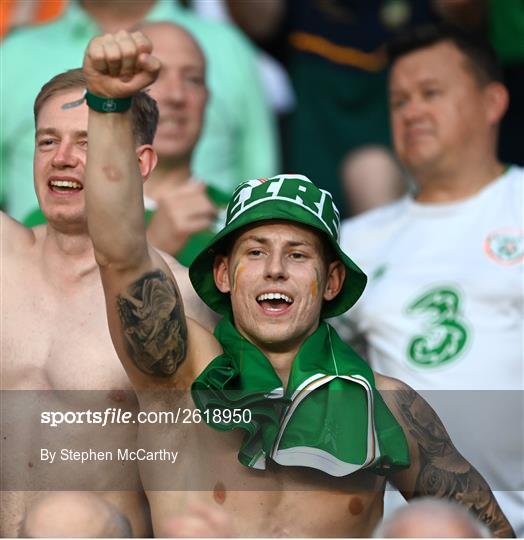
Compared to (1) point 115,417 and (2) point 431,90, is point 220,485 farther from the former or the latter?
(2) point 431,90

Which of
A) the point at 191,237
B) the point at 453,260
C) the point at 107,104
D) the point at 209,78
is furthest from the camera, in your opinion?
the point at 209,78

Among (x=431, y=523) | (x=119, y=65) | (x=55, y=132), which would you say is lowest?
(x=431, y=523)

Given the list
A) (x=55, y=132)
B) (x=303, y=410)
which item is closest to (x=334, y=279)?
(x=303, y=410)

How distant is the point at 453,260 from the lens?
15.5 feet

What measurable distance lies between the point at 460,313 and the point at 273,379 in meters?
1.44

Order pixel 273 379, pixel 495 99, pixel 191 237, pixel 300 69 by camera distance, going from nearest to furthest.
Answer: pixel 273 379, pixel 191 237, pixel 495 99, pixel 300 69

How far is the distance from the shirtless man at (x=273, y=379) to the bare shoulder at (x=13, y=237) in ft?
1.67

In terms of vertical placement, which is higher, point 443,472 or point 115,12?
point 115,12

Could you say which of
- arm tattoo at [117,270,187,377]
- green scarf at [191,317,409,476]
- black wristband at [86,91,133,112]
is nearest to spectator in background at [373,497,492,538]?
green scarf at [191,317,409,476]

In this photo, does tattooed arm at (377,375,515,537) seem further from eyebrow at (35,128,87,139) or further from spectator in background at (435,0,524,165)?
spectator in background at (435,0,524,165)

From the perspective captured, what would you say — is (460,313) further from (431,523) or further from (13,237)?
(431,523)

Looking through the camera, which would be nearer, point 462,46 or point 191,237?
point 191,237

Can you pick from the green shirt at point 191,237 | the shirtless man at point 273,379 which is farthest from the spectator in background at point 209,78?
the shirtless man at point 273,379

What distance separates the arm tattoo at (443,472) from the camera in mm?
3428
